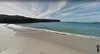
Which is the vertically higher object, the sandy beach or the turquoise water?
the turquoise water

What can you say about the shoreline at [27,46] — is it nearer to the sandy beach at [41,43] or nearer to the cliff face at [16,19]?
the sandy beach at [41,43]

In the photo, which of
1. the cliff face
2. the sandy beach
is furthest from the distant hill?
the sandy beach

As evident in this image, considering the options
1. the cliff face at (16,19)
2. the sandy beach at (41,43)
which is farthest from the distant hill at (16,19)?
the sandy beach at (41,43)

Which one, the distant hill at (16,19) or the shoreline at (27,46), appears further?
the distant hill at (16,19)

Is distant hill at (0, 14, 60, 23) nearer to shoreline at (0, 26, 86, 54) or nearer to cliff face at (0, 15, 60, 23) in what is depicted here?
cliff face at (0, 15, 60, 23)

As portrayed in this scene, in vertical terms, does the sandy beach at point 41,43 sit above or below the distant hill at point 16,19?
below

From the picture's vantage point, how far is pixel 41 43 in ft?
5.22

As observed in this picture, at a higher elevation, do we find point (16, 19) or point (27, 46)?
point (16, 19)

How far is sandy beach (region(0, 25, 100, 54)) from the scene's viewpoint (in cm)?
144

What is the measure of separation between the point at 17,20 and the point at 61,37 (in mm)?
528

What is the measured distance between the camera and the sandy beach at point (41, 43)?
4.71ft

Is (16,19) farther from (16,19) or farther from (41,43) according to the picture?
(41,43)

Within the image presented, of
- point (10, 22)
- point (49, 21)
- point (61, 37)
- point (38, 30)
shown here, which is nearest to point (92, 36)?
point (61, 37)

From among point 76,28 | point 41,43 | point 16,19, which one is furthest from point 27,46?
point 76,28
